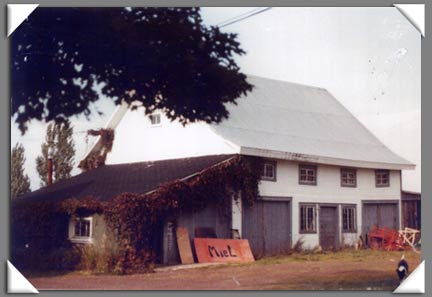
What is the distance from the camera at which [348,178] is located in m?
14.5

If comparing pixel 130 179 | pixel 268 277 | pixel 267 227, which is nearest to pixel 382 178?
pixel 267 227

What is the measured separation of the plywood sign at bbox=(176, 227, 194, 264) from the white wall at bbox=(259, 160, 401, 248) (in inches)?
57.0

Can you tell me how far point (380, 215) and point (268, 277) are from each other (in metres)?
2.24

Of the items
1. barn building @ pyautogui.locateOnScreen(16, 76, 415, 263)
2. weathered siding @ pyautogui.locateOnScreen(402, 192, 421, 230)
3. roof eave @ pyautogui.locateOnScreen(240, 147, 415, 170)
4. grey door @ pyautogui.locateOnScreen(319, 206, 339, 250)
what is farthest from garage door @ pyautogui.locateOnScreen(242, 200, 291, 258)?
weathered siding @ pyautogui.locateOnScreen(402, 192, 421, 230)

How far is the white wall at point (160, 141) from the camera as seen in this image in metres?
14.0

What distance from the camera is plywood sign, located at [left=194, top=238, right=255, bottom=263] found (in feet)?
45.7

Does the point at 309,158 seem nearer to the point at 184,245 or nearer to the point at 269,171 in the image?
the point at 269,171

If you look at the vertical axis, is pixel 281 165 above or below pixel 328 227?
above

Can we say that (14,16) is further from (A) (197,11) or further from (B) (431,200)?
(B) (431,200)

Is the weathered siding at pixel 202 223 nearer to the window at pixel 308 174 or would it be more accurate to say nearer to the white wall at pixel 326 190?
the white wall at pixel 326 190

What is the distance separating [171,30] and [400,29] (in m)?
3.53

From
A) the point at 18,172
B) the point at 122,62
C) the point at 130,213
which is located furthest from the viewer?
the point at 130,213

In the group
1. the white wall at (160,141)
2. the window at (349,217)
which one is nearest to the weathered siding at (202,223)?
the white wall at (160,141)

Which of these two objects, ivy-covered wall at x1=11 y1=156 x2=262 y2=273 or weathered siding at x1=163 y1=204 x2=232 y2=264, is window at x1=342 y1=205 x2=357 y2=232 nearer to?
ivy-covered wall at x1=11 y1=156 x2=262 y2=273
